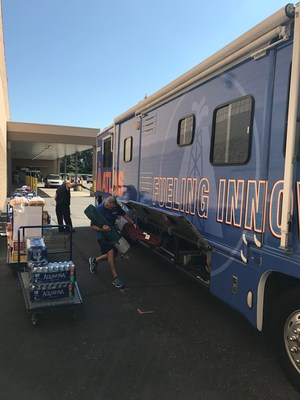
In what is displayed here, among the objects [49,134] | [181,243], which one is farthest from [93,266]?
[49,134]

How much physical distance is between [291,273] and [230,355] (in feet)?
4.19

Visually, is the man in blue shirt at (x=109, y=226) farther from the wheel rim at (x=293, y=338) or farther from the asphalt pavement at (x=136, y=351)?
the wheel rim at (x=293, y=338)

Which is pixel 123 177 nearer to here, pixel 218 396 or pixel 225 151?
pixel 225 151

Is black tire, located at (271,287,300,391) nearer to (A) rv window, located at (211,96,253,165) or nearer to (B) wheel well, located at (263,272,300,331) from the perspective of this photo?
(B) wheel well, located at (263,272,300,331)

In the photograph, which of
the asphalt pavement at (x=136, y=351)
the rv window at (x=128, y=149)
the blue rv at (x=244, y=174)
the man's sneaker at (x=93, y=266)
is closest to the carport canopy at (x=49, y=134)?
the rv window at (x=128, y=149)

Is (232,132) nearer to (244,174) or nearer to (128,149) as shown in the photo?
(244,174)

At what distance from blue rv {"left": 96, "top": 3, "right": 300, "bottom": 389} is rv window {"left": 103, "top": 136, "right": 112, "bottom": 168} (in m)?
3.81

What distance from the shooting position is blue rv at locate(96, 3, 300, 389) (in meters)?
2.88

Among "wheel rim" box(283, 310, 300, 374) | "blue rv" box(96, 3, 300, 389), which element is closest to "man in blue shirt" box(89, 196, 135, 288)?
"blue rv" box(96, 3, 300, 389)

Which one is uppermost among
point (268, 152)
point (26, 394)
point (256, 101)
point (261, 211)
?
point (256, 101)

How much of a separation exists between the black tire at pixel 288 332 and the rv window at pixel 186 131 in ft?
7.49

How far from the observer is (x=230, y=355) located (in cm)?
357

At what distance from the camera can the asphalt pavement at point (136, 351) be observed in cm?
298

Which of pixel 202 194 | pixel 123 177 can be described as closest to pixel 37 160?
pixel 123 177
